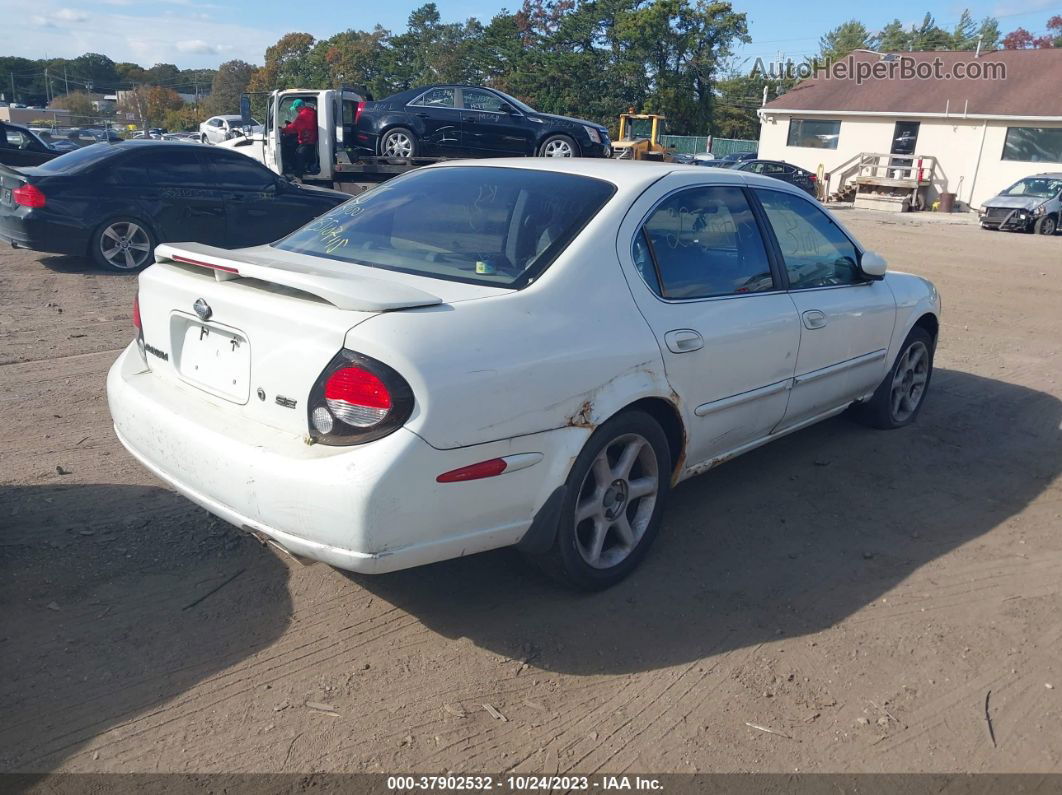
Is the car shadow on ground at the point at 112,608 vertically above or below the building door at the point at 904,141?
below

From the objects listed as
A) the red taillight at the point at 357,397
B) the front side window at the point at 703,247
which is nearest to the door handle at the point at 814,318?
the front side window at the point at 703,247

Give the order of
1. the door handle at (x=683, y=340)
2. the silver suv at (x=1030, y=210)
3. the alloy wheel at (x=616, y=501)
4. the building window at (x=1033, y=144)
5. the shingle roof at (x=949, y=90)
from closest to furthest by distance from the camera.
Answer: the alloy wheel at (x=616, y=501) < the door handle at (x=683, y=340) < the silver suv at (x=1030, y=210) < the building window at (x=1033, y=144) < the shingle roof at (x=949, y=90)

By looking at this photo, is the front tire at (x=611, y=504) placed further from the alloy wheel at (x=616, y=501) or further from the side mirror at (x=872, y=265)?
the side mirror at (x=872, y=265)

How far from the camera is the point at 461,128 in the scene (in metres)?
14.6

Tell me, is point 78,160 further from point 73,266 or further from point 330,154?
point 330,154

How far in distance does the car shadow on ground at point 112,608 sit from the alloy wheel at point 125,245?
6584 millimetres

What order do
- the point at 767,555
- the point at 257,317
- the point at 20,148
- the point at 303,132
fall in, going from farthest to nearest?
the point at 20,148 < the point at 303,132 < the point at 767,555 < the point at 257,317

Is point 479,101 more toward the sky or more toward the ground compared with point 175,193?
more toward the sky

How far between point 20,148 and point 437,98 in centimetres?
813

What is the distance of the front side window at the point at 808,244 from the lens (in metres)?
4.45

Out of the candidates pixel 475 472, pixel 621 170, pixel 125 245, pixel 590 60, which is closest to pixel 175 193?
pixel 125 245

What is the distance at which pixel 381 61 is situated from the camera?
74062 mm

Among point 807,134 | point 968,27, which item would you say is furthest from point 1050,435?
point 968,27

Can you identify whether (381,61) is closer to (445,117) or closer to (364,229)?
(445,117)
